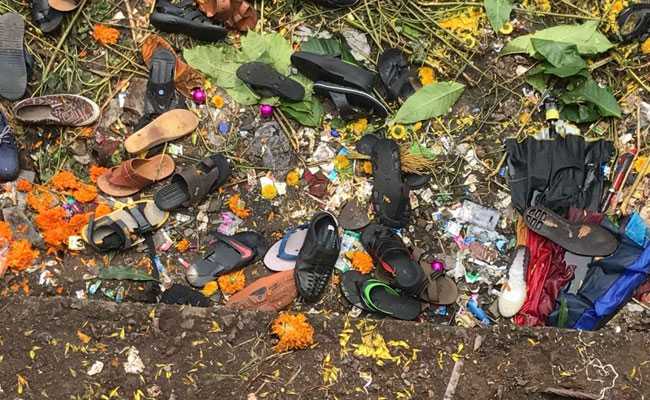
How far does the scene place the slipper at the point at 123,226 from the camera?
3.10m

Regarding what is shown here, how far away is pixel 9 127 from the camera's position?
3213mm

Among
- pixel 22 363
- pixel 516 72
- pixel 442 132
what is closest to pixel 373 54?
pixel 442 132

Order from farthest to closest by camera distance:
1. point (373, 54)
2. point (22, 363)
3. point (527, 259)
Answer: point (373, 54) < point (527, 259) < point (22, 363)

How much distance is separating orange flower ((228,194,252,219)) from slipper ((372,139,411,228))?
0.65 m

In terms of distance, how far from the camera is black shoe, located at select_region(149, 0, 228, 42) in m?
3.25

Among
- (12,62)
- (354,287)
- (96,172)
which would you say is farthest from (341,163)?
(12,62)

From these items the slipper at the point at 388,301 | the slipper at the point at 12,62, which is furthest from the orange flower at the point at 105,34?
the slipper at the point at 388,301

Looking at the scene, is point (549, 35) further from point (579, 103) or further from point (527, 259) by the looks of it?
point (527, 259)

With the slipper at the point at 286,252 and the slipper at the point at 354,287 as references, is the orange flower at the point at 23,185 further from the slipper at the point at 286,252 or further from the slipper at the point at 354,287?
the slipper at the point at 354,287

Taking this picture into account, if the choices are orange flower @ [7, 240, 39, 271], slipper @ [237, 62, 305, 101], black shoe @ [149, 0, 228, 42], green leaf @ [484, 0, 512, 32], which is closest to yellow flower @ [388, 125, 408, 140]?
slipper @ [237, 62, 305, 101]

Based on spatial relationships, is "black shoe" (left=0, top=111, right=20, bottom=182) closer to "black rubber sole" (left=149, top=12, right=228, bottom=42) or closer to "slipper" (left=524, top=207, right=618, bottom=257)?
"black rubber sole" (left=149, top=12, right=228, bottom=42)

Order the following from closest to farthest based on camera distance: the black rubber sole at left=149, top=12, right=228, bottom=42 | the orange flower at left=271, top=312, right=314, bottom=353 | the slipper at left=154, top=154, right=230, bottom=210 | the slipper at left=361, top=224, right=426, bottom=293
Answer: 1. the orange flower at left=271, top=312, right=314, bottom=353
2. the slipper at left=361, top=224, right=426, bottom=293
3. the slipper at left=154, top=154, right=230, bottom=210
4. the black rubber sole at left=149, top=12, right=228, bottom=42

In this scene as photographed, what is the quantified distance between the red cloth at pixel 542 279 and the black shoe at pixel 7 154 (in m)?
2.58

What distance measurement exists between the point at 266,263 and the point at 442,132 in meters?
1.11
